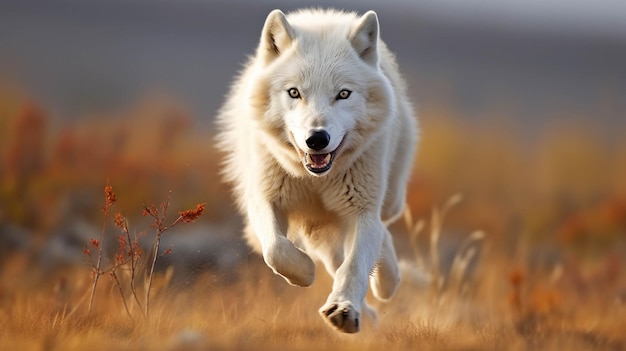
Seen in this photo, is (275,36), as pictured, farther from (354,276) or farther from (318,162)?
(354,276)

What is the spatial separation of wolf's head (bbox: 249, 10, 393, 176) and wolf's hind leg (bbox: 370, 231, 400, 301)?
1.08 meters

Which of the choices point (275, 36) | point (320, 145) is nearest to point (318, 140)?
point (320, 145)

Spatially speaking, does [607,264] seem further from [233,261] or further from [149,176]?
[149,176]

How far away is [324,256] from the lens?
595 centimetres

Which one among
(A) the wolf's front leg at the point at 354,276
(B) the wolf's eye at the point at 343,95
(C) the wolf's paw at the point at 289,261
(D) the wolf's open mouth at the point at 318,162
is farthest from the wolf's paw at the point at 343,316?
(B) the wolf's eye at the point at 343,95

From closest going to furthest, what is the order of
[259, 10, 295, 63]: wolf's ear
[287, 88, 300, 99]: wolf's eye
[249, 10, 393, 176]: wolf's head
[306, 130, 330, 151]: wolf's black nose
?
[306, 130, 330, 151]: wolf's black nose < [249, 10, 393, 176]: wolf's head < [287, 88, 300, 99]: wolf's eye < [259, 10, 295, 63]: wolf's ear

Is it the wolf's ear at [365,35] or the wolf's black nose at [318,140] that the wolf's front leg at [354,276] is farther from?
the wolf's ear at [365,35]

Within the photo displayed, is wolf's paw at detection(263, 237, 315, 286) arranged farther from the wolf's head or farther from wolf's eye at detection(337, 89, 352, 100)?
wolf's eye at detection(337, 89, 352, 100)

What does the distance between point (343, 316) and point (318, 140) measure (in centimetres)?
90

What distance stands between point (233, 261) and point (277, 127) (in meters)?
3.55

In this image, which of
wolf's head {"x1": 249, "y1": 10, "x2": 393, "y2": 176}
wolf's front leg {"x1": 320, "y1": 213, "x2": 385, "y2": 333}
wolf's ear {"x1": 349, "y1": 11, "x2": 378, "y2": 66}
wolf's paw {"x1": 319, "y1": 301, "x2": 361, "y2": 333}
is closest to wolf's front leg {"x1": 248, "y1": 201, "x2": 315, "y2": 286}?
wolf's front leg {"x1": 320, "y1": 213, "x2": 385, "y2": 333}

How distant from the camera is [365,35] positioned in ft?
16.9

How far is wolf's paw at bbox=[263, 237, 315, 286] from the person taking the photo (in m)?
4.86

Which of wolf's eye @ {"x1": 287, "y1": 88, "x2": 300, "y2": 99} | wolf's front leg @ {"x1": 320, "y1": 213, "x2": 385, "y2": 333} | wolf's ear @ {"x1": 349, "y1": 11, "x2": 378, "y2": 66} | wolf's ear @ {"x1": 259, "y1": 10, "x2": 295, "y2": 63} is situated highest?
wolf's ear @ {"x1": 349, "y1": 11, "x2": 378, "y2": 66}
